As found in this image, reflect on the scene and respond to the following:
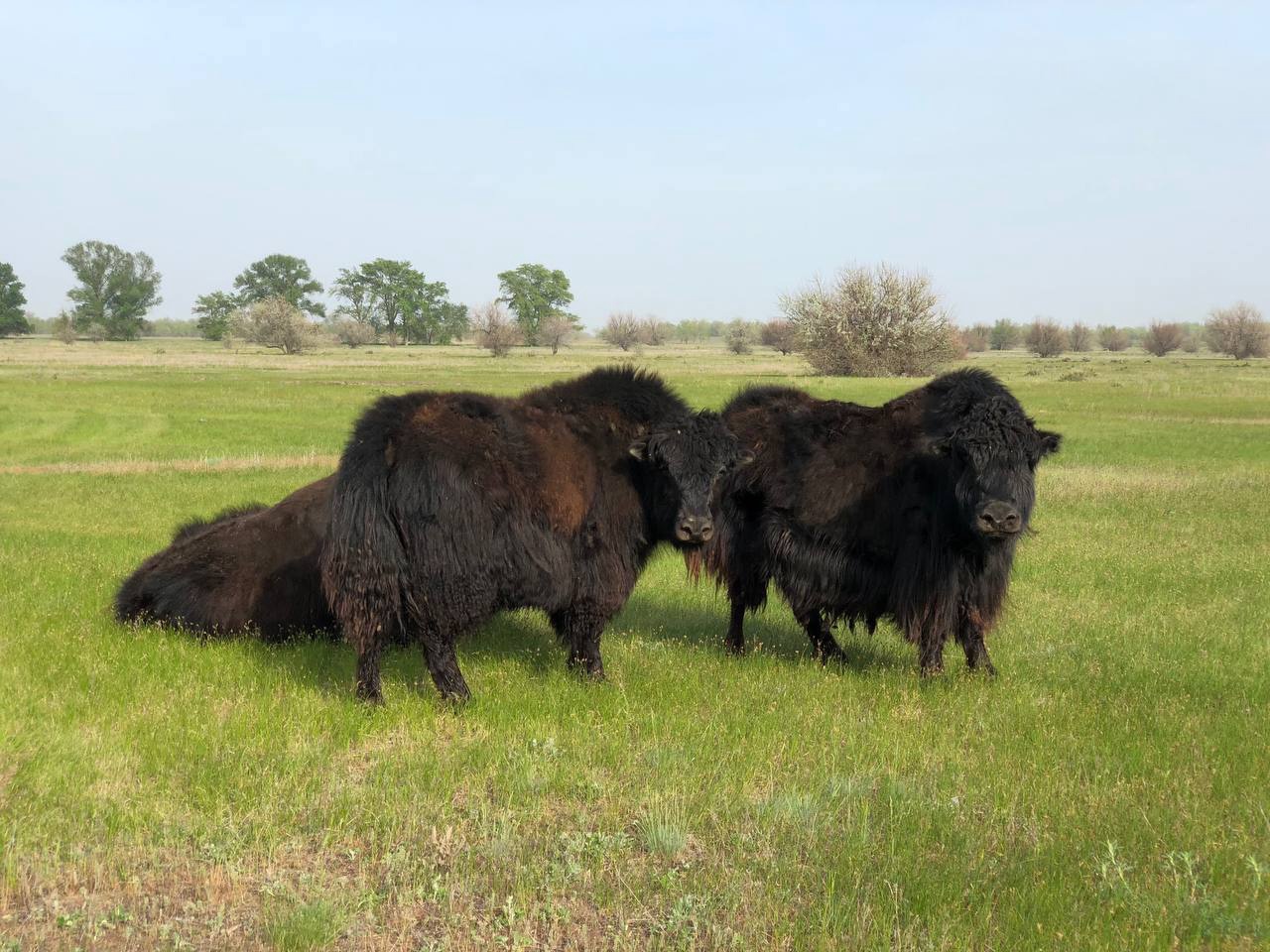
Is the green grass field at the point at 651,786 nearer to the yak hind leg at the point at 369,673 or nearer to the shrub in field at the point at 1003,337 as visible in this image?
the yak hind leg at the point at 369,673

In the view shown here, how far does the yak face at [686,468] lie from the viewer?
7.42 metres

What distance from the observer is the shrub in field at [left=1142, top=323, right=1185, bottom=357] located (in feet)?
388

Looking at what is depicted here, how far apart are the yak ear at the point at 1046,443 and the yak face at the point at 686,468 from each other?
238 centimetres

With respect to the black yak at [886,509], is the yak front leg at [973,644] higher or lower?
lower

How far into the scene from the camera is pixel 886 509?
828 cm

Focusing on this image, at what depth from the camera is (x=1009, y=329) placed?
159500 millimetres

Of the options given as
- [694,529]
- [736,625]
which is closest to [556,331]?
[736,625]

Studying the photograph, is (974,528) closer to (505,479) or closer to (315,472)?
(505,479)

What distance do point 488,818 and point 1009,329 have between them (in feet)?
553

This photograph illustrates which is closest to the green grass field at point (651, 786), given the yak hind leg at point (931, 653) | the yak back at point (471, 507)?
the yak hind leg at point (931, 653)

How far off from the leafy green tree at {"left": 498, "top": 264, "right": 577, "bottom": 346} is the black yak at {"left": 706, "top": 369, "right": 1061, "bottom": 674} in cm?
12443

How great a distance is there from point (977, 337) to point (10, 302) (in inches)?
5152

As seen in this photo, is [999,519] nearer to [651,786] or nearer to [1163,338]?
[651,786]

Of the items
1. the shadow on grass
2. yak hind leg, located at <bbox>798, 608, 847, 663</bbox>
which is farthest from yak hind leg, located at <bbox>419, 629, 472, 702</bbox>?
yak hind leg, located at <bbox>798, 608, 847, 663</bbox>
